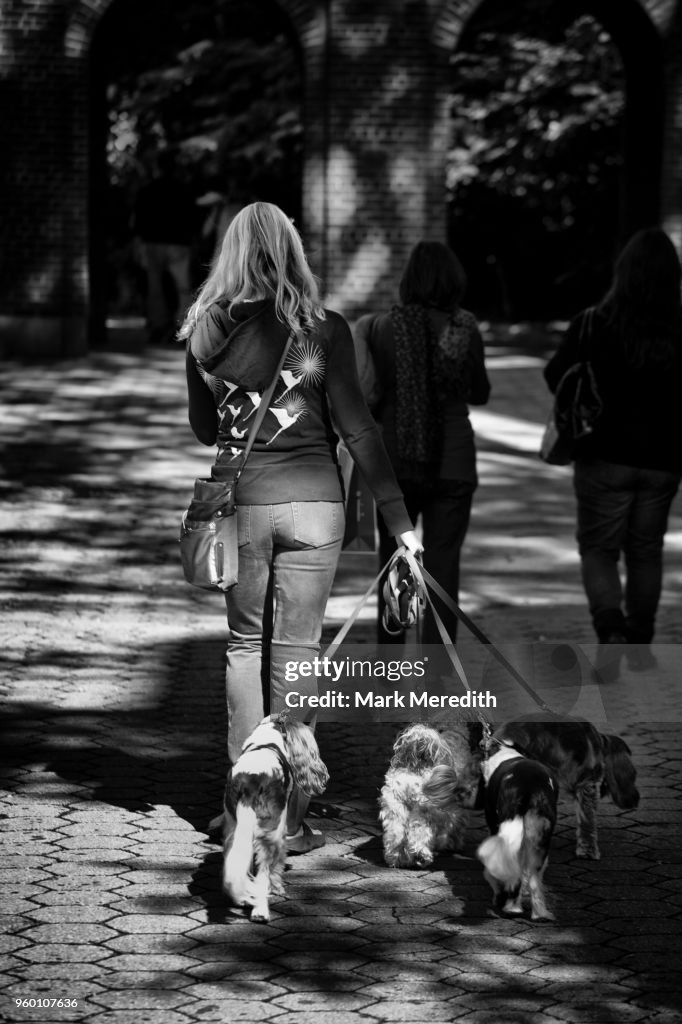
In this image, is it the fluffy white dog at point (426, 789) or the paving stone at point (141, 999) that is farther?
the fluffy white dog at point (426, 789)

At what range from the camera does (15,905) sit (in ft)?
14.8

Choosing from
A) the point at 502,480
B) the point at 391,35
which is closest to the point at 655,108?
the point at 391,35

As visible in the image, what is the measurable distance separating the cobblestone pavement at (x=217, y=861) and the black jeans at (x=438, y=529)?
604mm

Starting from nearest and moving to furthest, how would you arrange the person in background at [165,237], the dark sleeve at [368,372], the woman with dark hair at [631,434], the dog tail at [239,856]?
the dog tail at [239,856]
the dark sleeve at [368,372]
the woman with dark hair at [631,434]
the person in background at [165,237]

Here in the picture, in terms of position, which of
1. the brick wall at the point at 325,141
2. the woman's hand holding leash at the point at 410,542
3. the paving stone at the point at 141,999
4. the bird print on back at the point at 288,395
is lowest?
the paving stone at the point at 141,999

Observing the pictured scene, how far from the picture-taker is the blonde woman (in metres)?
4.89

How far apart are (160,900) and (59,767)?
58.8 inches

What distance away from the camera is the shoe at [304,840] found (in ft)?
16.5

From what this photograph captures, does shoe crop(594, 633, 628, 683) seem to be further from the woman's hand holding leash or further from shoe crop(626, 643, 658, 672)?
the woman's hand holding leash

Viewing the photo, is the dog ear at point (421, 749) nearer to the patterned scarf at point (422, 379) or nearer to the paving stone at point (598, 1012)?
the paving stone at point (598, 1012)

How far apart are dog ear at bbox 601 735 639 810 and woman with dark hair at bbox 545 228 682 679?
2310 millimetres

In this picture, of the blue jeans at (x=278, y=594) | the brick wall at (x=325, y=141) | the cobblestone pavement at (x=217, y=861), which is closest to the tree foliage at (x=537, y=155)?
the brick wall at (x=325, y=141)

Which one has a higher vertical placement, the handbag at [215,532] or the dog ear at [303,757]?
the handbag at [215,532]

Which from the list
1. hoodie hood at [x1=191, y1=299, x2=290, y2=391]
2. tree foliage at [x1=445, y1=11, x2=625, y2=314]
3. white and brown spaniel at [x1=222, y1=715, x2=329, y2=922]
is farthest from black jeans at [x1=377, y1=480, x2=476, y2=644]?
tree foliage at [x1=445, y1=11, x2=625, y2=314]
